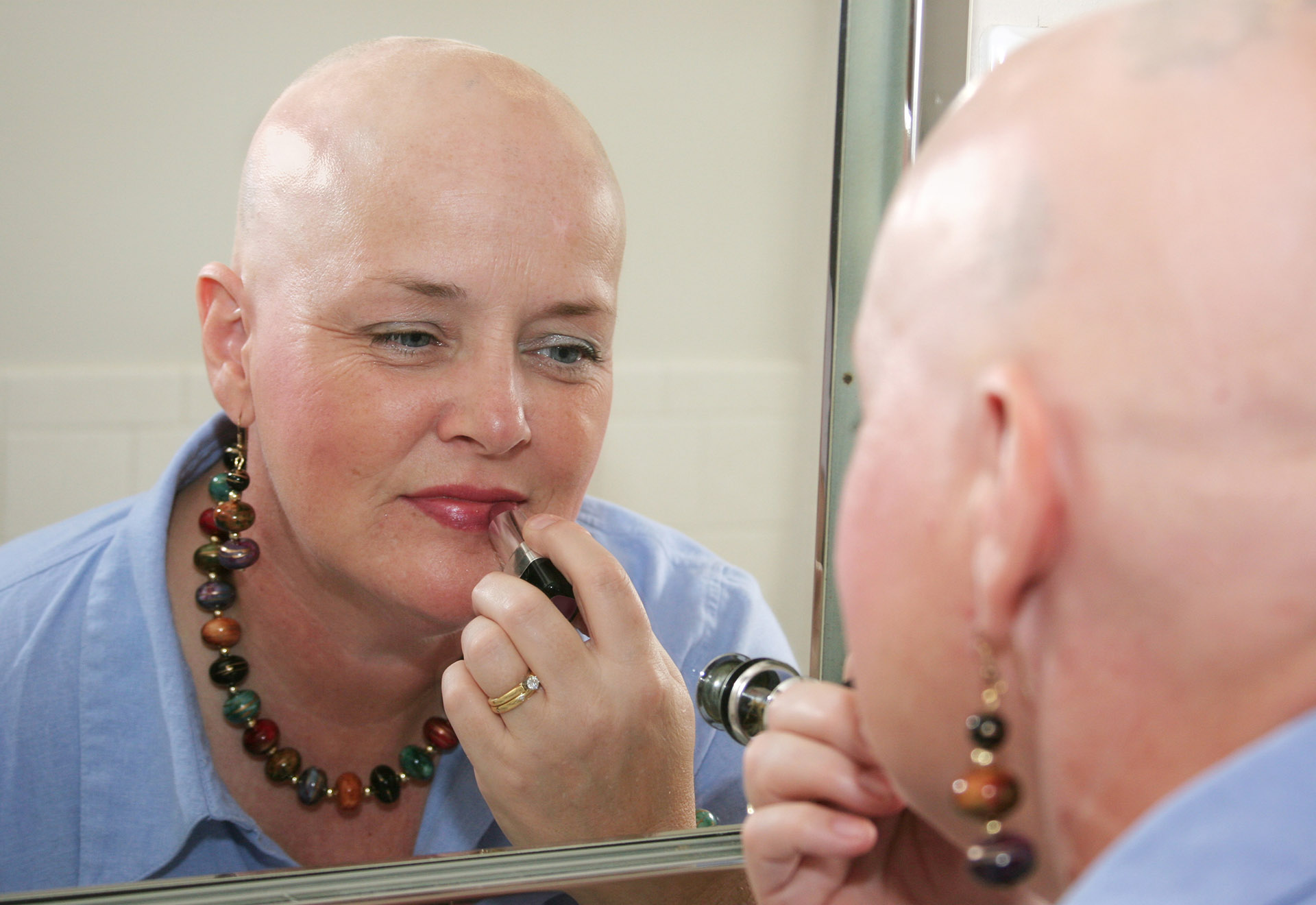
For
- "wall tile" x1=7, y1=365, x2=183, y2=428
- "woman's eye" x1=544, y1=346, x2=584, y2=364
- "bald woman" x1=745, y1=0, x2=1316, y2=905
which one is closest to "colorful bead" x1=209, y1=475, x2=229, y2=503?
"wall tile" x1=7, y1=365, x2=183, y2=428

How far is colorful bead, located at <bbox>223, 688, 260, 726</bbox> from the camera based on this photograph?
0.65 metres

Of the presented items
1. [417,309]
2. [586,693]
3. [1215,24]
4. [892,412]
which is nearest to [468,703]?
[586,693]

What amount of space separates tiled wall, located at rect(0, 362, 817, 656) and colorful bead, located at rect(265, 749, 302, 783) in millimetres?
192

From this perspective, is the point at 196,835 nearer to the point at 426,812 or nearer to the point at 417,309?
the point at 426,812

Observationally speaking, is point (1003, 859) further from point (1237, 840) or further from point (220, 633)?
point (220, 633)

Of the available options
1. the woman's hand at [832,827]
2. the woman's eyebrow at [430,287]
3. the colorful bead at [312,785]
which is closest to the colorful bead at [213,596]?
the colorful bead at [312,785]

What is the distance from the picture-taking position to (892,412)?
12.0 inches

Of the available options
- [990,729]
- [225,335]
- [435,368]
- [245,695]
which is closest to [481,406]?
[435,368]

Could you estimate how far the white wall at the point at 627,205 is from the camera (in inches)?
20.6

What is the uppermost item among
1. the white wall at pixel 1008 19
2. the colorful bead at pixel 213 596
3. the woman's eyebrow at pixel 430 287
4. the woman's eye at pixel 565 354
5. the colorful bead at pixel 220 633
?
the white wall at pixel 1008 19

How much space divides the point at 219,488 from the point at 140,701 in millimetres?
131

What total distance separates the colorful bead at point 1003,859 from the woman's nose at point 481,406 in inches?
14.3

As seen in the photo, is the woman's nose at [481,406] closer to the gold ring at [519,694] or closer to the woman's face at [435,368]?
the woman's face at [435,368]

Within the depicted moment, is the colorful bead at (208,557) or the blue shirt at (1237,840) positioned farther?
the colorful bead at (208,557)
